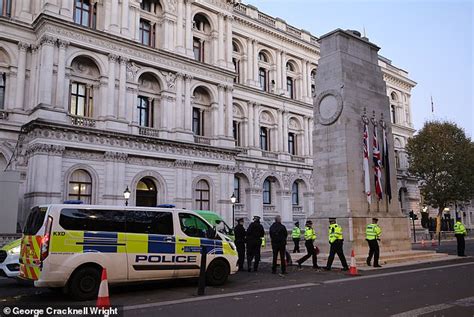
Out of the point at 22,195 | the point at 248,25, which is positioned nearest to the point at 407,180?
the point at 248,25

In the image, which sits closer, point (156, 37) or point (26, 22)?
point (26, 22)

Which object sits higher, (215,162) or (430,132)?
(430,132)

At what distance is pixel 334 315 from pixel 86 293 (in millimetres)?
5545

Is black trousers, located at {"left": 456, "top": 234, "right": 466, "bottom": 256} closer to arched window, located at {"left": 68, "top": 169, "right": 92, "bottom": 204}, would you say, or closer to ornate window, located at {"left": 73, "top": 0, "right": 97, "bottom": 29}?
arched window, located at {"left": 68, "top": 169, "right": 92, "bottom": 204}

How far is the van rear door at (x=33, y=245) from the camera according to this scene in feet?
30.8

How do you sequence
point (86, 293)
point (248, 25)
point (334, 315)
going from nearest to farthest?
point (334, 315)
point (86, 293)
point (248, 25)

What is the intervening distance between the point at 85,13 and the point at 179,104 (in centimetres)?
933

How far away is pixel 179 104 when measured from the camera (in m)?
32.9

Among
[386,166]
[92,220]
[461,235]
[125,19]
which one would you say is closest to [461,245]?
[461,235]

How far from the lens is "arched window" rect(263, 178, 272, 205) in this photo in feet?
139

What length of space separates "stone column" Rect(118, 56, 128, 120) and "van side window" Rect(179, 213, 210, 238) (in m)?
19.3

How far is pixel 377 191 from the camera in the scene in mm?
18531

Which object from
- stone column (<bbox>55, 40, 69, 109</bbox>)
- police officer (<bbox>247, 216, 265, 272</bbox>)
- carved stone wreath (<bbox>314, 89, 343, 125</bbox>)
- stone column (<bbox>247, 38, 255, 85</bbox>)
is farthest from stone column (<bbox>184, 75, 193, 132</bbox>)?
police officer (<bbox>247, 216, 265, 272</bbox>)

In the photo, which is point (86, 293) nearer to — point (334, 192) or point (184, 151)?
point (334, 192)
